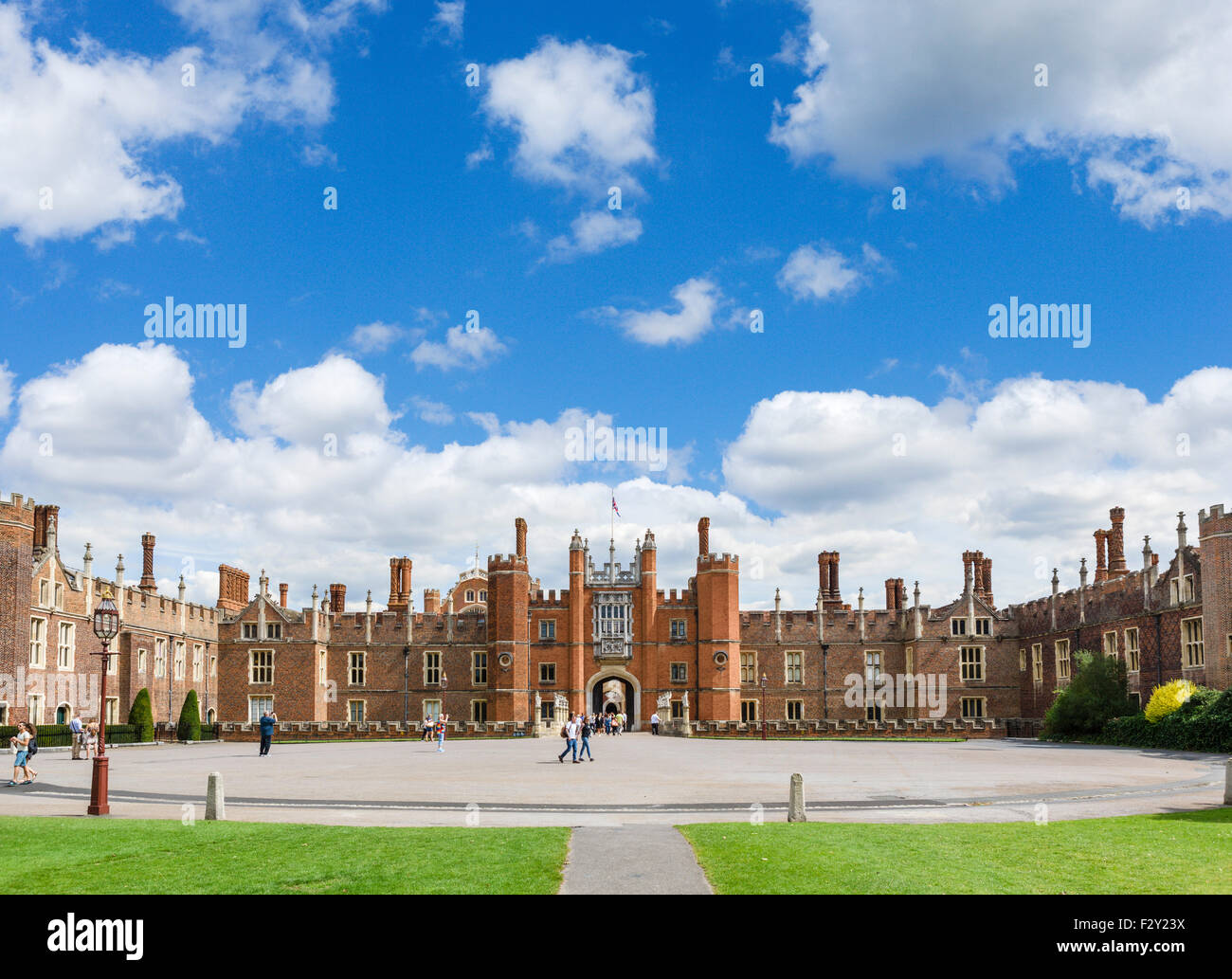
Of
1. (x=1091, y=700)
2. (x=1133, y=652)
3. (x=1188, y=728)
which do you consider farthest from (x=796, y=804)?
(x=1133, y=652)

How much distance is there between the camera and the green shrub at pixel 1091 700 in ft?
140

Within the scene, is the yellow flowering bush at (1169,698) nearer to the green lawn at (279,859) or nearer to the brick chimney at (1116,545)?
the brick chimney at (1116,545)

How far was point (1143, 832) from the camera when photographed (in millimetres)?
13828

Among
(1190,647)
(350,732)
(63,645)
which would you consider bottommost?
(350,732)

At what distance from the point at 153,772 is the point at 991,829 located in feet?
69.1

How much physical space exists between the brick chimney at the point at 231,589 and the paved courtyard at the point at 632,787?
93.8ft

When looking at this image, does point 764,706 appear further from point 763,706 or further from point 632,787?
point 632,787

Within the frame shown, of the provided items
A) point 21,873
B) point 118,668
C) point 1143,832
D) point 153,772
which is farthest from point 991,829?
point 118,668

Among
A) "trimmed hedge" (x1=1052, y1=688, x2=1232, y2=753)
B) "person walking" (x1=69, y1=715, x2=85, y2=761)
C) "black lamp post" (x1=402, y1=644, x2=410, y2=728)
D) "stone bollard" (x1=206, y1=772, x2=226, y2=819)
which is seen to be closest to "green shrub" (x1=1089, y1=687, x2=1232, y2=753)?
"trimmed hedge" (x1=1052, y1=688, x2=1232, y2=753)

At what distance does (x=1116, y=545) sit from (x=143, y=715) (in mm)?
48290

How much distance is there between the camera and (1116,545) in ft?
172

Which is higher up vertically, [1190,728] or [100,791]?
[100,791]

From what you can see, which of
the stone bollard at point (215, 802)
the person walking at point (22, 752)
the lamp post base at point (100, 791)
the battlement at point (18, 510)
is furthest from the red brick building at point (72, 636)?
the stone bollard at point (215, 802)
